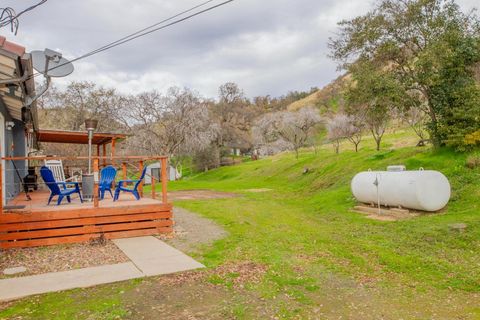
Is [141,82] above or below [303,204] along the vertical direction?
above

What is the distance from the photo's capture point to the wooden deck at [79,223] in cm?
717

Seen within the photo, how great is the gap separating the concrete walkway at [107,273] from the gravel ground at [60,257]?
26cm

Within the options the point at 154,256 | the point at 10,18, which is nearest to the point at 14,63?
the point at 10,18

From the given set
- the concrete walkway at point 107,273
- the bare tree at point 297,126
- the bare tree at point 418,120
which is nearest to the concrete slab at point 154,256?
the concrete walkway at point 107,273

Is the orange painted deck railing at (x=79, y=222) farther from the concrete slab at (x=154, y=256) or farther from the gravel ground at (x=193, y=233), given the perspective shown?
the gravel ground at (x=193, y=233)

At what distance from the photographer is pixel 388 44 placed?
13.7m

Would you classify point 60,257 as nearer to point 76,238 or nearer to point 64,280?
point 76,238

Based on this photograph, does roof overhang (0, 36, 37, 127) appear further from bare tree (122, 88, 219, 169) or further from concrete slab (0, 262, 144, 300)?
bare tree (122, 88, 219, 169)

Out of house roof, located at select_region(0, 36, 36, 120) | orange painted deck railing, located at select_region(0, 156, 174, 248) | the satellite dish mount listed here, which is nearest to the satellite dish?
the satellite dish mount

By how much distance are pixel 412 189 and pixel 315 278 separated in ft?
19.4

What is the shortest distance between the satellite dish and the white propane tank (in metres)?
8.80

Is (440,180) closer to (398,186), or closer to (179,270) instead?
(398,186)

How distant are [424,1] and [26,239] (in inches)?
564

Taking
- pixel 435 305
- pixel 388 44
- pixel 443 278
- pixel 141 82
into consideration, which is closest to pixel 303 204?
pixel 388 44
